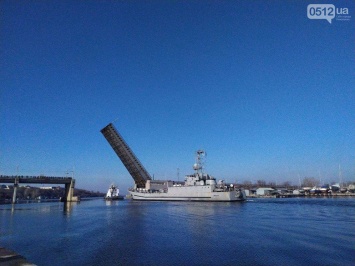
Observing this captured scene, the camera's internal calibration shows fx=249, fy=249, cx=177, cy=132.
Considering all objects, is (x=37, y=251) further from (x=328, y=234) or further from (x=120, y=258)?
(x=328, y=234)

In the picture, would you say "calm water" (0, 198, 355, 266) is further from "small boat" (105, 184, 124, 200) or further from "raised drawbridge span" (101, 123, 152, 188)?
"small boat" (105, 184, 124, 200)

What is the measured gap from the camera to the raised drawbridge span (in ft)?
134

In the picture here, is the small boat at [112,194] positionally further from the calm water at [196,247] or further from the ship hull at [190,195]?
the calm water at [196,247]

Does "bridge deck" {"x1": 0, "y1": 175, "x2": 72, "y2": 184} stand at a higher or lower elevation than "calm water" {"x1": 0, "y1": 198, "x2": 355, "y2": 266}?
higher

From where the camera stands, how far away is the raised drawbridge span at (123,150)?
1608 inches

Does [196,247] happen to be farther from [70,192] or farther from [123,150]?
[70,192]

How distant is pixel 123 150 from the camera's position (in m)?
41.8

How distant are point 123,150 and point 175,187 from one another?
649 inches

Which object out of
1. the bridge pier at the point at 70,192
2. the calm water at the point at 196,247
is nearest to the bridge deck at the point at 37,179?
the bridge pier at the point at 70,192

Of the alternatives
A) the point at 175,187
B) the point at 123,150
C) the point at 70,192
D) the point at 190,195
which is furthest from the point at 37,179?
the point at 190,195

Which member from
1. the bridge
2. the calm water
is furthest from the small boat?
the calm water

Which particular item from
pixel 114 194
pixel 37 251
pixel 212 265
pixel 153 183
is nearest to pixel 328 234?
pixel 212 265

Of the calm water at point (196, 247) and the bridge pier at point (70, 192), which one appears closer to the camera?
the calm water at point (196, 247)

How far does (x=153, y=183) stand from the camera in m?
58.2
